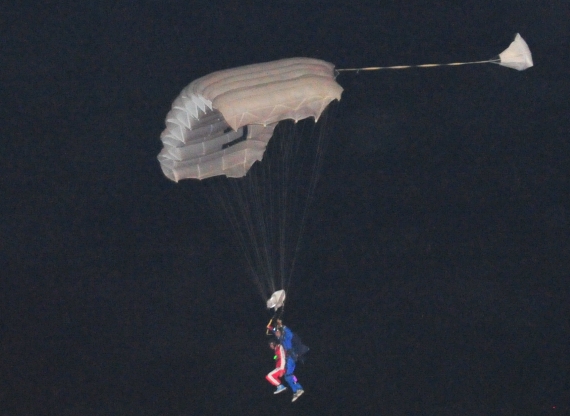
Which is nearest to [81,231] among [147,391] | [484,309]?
[147,391]

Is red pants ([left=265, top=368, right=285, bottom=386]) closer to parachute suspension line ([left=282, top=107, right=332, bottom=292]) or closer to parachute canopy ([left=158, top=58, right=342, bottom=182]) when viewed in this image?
parachute canopy ([left=158, top=58, right=342, bottom=182])

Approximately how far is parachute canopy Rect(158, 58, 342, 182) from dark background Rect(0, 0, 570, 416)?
309 centimetres

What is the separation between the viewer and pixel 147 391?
1886cm

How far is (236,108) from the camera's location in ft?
44.6

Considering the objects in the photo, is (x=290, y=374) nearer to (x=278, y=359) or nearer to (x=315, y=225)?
(x=278, y=359)

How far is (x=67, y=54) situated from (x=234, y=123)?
619 centimetres

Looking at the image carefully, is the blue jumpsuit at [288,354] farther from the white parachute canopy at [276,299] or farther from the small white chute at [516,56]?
the small white chute at [516,56]

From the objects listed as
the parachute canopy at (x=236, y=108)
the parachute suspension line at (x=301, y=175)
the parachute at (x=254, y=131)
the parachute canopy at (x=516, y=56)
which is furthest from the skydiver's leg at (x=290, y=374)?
the parachute canopy at (x=516, y=56)

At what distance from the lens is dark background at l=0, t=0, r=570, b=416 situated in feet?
61.2

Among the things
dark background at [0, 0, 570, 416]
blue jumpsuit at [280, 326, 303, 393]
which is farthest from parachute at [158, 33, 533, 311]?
dark background at [0, 0, 570, 416]

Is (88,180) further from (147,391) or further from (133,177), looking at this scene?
(147,391)

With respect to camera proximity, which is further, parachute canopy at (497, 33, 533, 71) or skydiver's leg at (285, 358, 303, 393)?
parachute canopy at (497, 33, 533, 71)

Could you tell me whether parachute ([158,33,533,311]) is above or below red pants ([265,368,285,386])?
above

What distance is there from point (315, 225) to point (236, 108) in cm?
641
